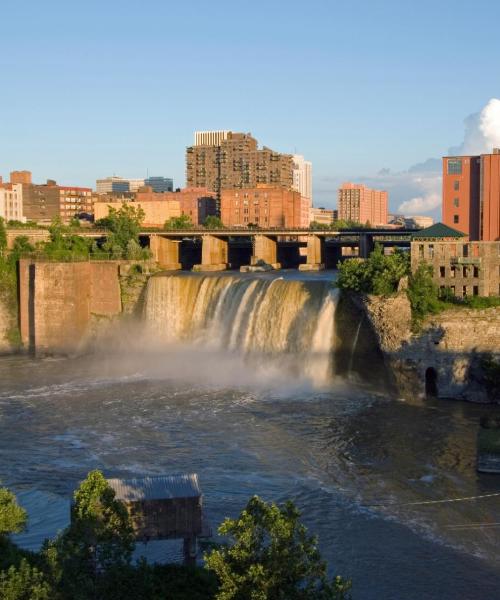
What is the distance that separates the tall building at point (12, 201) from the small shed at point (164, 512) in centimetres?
13758

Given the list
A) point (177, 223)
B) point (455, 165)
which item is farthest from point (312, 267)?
point (177, 223)

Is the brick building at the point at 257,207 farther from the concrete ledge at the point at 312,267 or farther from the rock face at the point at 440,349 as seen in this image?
the rock face at the point at 440,349

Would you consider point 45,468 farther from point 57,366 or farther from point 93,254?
point 93,254

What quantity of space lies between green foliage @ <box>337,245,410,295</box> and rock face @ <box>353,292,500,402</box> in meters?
1.08

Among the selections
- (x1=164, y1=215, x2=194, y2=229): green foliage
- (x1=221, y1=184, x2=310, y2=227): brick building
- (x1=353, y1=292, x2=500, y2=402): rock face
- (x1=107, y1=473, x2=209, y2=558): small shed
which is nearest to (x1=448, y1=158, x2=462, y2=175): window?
(x1=353, y1=292, x2=500, y2=402): rock face

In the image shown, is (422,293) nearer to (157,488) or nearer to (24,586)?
(157,488)

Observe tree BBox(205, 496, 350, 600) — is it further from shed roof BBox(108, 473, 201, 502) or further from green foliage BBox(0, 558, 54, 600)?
shed roof BBox(108, 473, 201, 502)

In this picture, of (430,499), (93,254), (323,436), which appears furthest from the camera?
(93,254)

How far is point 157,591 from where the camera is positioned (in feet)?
64.8

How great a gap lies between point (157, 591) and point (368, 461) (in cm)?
1520

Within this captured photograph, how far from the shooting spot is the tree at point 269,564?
57.1ft

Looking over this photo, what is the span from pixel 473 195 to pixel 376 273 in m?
17.4

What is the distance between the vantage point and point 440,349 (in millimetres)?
42844

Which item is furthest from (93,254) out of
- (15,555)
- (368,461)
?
(15,555)
